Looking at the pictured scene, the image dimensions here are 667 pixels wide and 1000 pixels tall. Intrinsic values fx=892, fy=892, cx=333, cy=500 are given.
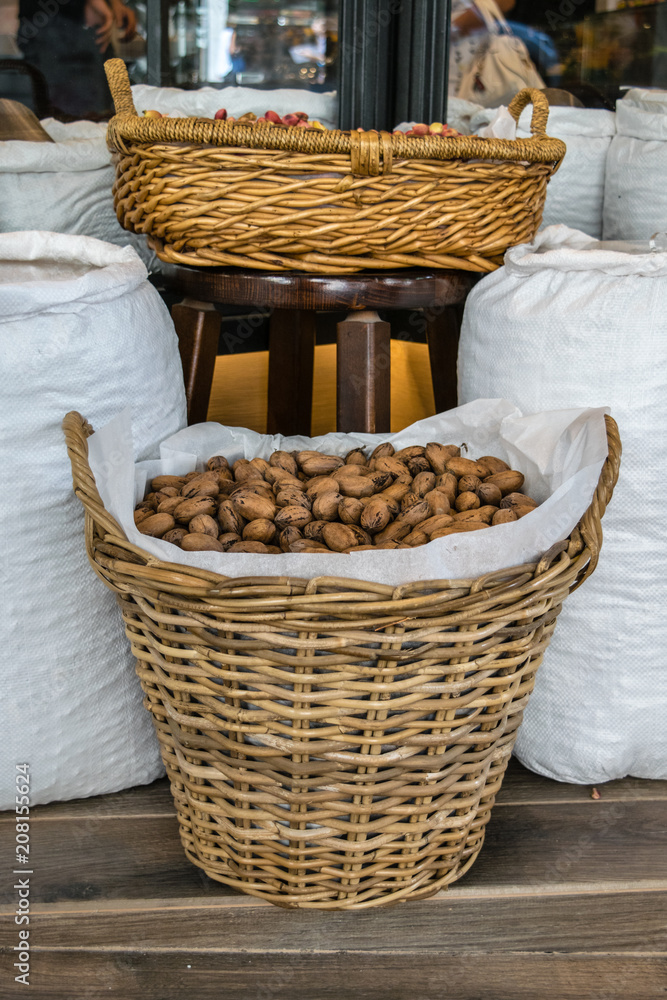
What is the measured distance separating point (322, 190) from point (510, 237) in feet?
0.81

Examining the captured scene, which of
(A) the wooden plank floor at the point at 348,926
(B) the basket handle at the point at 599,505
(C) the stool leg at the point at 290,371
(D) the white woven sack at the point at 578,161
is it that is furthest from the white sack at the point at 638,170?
(A) the wooden plank floor at the point at 348,926

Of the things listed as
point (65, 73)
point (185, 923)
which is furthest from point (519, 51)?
point (185, 923)

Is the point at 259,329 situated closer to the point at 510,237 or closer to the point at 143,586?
the point at 510,237

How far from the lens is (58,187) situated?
123cm

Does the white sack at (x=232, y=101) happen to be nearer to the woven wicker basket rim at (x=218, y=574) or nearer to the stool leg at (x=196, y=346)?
the stool leg at (x=196, y=346)

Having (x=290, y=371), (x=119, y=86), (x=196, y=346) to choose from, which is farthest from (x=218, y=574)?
(x=290, y=371)

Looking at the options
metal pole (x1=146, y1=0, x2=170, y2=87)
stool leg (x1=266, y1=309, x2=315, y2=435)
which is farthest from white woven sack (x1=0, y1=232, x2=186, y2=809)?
metal pole (x1=146, y1=0, x2=170, y2=87)

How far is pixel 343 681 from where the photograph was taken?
620 mm

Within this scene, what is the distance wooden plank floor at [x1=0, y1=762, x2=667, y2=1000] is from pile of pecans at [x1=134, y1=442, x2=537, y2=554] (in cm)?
31

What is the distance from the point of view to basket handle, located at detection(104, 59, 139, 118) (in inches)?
40.4

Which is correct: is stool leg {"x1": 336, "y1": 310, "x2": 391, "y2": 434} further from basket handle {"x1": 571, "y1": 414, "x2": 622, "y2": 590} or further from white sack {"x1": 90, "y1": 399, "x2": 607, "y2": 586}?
basket handle {"x1": 571, "y1": 414, "x2": 622, "y2": 590}

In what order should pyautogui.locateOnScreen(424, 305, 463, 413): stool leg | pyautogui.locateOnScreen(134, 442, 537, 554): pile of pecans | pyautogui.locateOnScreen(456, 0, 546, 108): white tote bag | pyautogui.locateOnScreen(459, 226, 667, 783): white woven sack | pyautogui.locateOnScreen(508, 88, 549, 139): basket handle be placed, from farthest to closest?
pyautogui.locateOnScreen(456, 0, 546, 108): white tote bag, pyautogui.locateOnScreen(424, 305, 463, 413): stool leg, pyautogui.locateOnScreen(508, 88, 549, 139): basket handle, pyautogui.locateOnScreen(459, 226, 667, 783): white woven sack, pyautogui.locateOnScreen(134, 442, 537, 554): pile of pecans

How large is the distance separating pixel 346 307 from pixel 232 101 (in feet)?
2.41

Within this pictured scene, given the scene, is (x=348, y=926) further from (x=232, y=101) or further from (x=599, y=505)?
(x=232, y=101)
